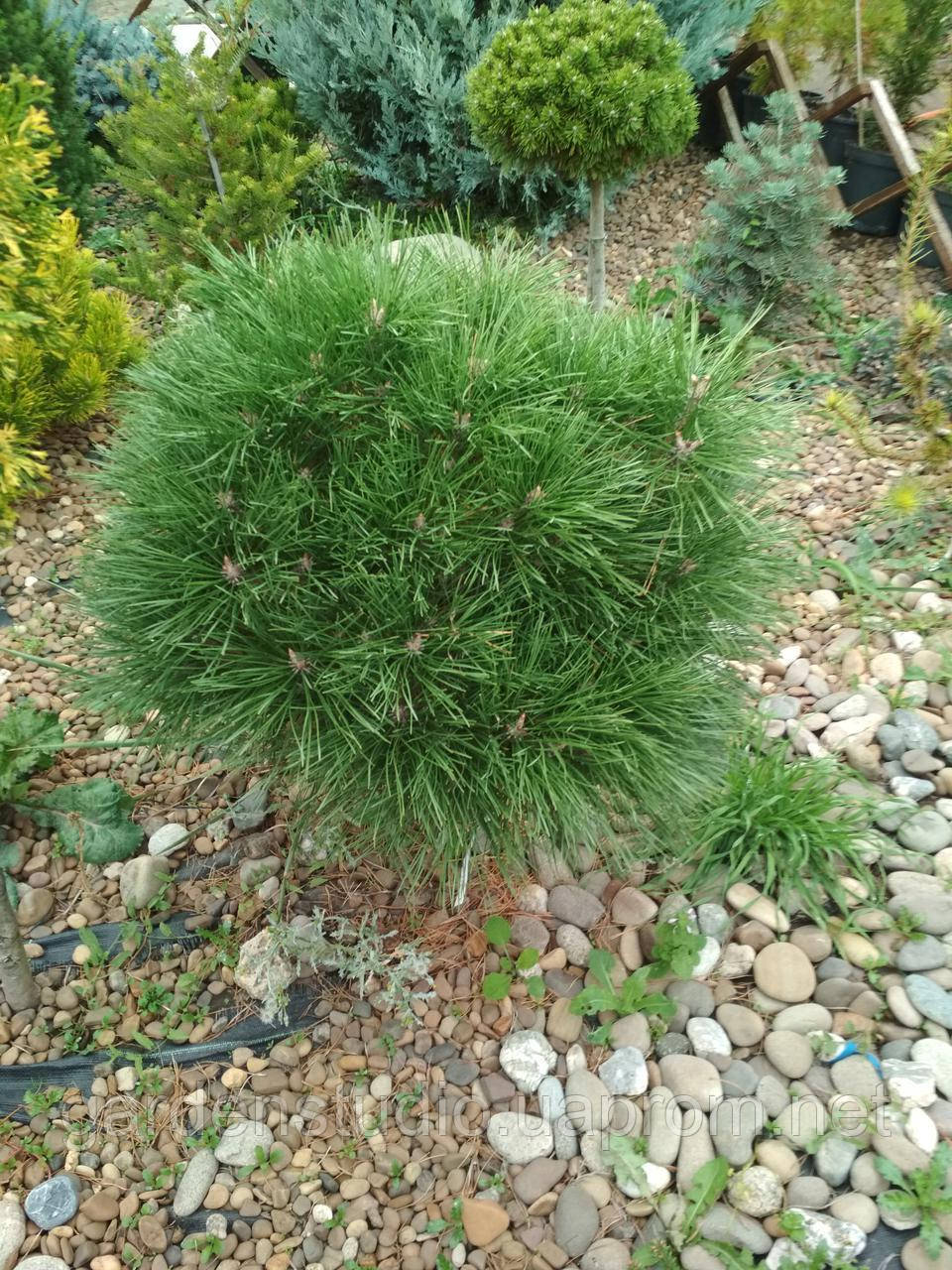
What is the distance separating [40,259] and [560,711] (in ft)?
3.99

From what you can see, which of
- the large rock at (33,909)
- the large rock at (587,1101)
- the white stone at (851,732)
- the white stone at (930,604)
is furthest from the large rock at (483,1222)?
the white stone at (930,604)

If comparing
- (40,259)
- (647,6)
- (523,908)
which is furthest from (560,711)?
(647,6)

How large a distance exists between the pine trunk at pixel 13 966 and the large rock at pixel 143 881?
229mm

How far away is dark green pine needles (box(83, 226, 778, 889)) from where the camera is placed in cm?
152

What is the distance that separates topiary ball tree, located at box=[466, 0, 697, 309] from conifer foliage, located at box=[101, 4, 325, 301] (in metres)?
1.04

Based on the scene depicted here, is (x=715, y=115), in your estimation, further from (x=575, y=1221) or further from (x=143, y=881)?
(x=575, y=1221)

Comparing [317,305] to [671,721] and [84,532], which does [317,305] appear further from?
[84,532]

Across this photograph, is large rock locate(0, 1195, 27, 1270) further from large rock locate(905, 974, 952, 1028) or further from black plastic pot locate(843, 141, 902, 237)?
black plastic pot locate(843, 141, 902, 237)

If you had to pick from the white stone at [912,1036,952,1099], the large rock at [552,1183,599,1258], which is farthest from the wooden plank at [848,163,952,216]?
the large rock at [552,1183,599,1258]

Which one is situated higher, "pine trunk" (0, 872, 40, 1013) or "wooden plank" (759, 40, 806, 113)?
"wooden plank" (759, 40, 806, 113)

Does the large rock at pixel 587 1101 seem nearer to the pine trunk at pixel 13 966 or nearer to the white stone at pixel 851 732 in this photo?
the white stone at pixel 851 732

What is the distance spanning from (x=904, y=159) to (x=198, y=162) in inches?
104

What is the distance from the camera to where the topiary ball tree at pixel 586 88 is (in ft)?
8.50

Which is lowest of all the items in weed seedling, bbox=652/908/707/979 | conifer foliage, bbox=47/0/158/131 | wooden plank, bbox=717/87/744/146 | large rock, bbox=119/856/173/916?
weed seedling, bbox=652/908/707/979
